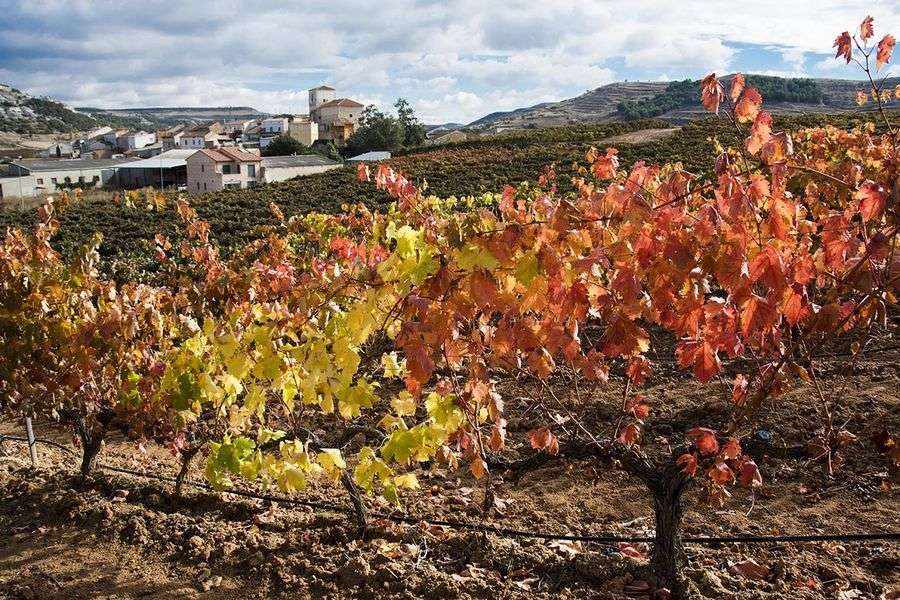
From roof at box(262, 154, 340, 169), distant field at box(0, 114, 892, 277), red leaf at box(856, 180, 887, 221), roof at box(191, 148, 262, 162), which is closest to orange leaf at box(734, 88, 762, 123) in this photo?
red leaf at box(856, 180, 887, 221)

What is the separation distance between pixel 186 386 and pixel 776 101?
9637cm

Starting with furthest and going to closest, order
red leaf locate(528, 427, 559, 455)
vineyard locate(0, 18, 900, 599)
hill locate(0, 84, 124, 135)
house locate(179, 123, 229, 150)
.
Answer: hill locate(0, 84, 124, 135)
house locate(179, 123, 229, 150)
red leaf locate(528, 427, 559, 455)
vineyard locate(0, 18, 900, 599)

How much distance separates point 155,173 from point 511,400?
53.8m

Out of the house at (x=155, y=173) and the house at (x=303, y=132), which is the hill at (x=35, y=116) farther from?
the house at (x=155, y=173)

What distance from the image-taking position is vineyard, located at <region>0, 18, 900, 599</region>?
205cm

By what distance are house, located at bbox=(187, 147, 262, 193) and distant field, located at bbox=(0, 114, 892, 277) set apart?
9142 millimetres

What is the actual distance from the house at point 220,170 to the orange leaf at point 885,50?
147ft

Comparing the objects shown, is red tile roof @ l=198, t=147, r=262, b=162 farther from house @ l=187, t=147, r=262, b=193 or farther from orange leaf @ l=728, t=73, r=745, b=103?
orange leaf @ l=728, t=73, r=745, b=103

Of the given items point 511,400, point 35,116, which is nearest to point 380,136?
point 511,400

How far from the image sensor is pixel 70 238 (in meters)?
23.6

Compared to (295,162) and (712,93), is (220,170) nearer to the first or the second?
(295,162)

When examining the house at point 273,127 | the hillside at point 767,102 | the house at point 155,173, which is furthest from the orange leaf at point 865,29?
the house at point 273,127

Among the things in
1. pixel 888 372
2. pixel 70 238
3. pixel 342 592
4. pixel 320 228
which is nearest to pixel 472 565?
pixel 342 592

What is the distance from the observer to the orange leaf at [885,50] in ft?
8.86
